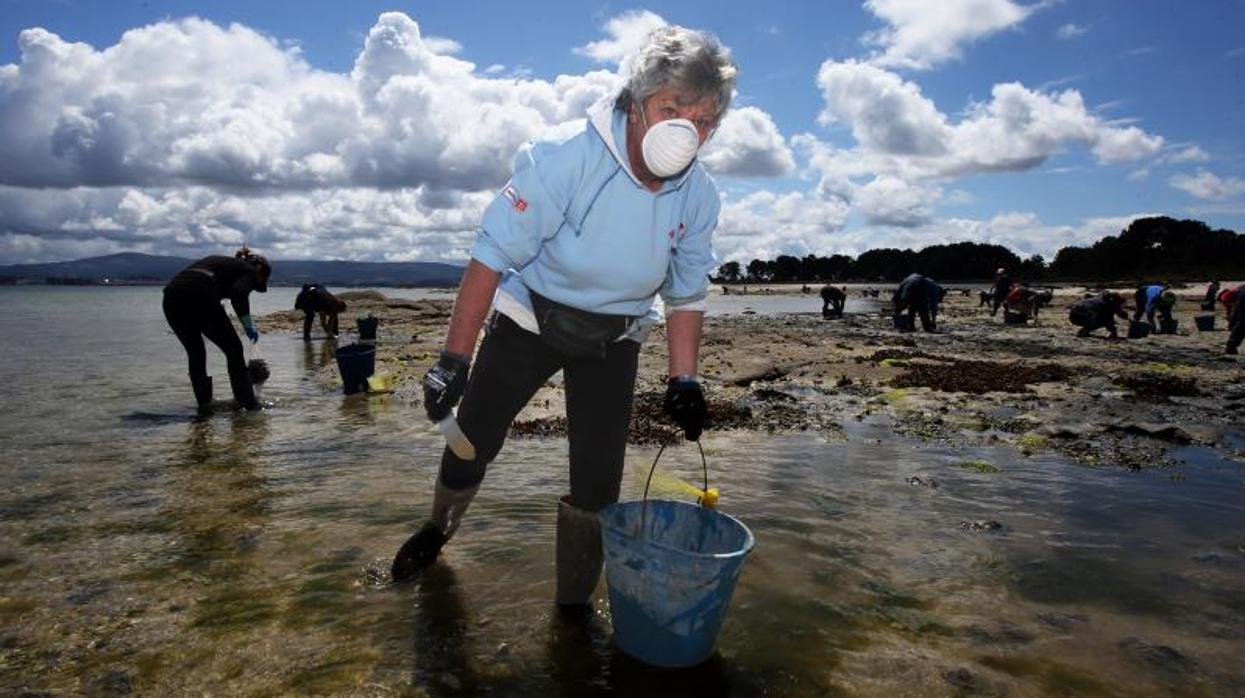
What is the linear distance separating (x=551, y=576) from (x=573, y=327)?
1.61m

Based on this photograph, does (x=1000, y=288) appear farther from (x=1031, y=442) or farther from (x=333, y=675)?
(x=333, y=675)

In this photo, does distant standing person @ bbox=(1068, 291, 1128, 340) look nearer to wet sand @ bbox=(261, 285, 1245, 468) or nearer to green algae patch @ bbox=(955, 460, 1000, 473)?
wet sand @ bbox=(261, 285, 1245, 468)

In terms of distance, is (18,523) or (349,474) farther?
(349,474)

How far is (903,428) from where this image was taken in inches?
312

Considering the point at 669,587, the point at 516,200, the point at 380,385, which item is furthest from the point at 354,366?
the point at 669,587

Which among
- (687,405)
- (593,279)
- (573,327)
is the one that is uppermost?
(593,279)

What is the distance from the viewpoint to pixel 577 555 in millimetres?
3250

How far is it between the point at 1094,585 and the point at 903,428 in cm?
417

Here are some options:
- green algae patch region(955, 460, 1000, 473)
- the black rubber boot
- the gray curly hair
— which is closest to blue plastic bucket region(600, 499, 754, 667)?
the black rubber boot

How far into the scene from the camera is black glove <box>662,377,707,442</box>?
3.14m

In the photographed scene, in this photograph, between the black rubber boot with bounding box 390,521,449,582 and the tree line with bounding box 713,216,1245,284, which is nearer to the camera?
the black rubber boot with bounding box 390,521,449,582

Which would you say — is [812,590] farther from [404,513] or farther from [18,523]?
[18,523]

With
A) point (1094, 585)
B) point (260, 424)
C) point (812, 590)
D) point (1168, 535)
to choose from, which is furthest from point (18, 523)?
point (1168, 535)

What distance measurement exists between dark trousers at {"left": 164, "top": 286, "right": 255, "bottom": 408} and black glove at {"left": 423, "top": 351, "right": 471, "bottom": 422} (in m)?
6.22
